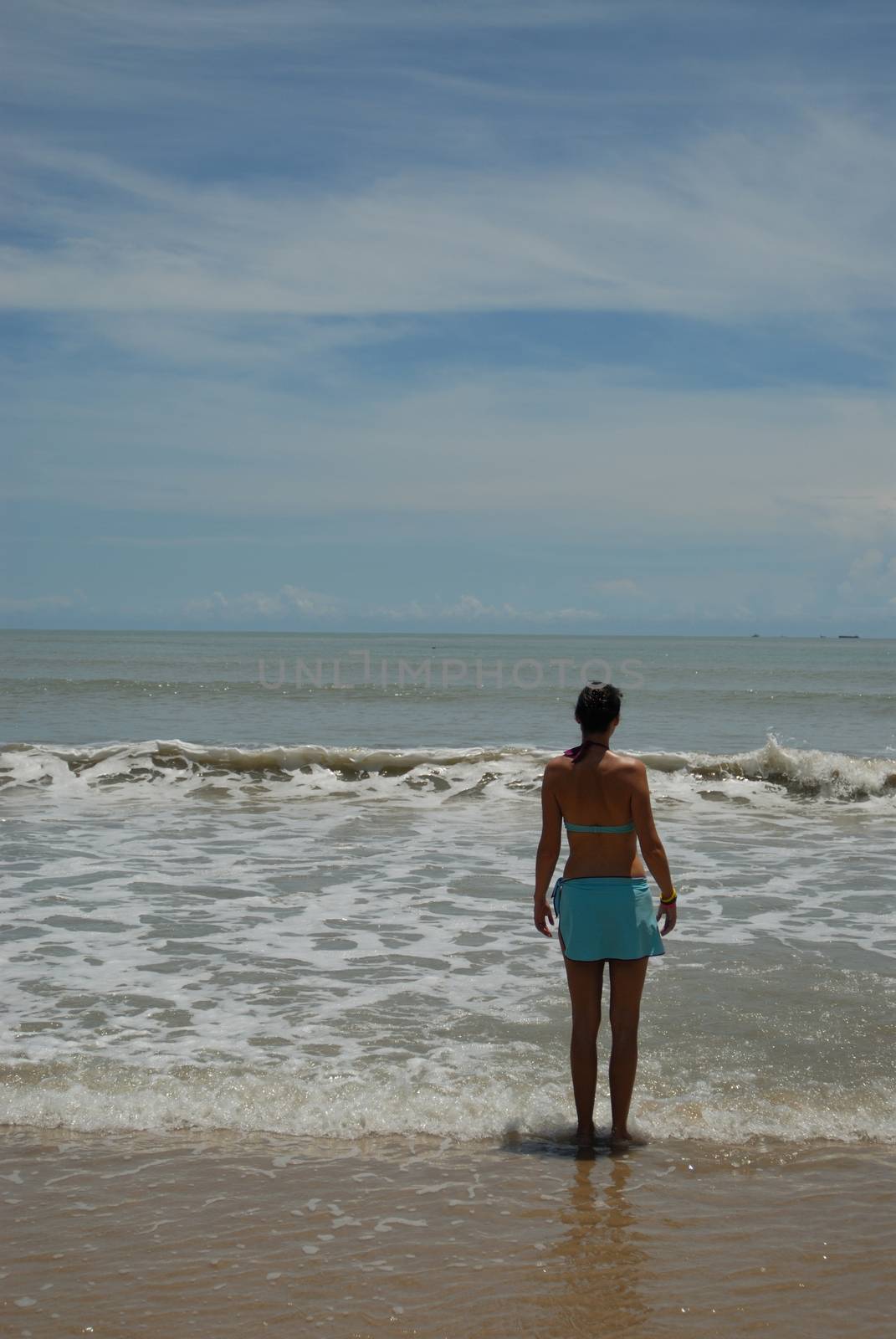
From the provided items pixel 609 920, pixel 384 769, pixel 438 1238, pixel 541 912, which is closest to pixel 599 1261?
pixel 438 1238

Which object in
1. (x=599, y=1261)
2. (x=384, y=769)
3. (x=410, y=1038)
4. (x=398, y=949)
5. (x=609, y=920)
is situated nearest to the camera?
(x=599, y=1261)

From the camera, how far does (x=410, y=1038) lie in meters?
6.23

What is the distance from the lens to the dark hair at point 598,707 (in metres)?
4.79

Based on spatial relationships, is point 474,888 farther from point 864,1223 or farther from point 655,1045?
point 864,1223

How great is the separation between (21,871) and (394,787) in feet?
23.4

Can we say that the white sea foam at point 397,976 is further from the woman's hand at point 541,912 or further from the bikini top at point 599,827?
the bikini top at point 599,827

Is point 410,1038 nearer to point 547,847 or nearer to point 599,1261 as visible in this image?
point 547,847

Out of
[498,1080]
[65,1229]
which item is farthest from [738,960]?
[65,1229]

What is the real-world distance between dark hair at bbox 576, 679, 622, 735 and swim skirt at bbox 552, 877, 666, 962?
666 millimetres

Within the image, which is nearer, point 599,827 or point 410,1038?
point 599,827

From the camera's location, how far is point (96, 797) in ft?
51.5

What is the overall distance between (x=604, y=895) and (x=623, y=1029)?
2.01 feet

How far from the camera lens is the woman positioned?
4.77 metres
